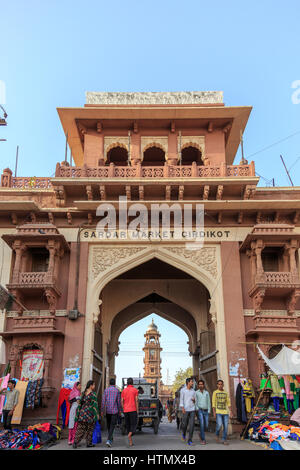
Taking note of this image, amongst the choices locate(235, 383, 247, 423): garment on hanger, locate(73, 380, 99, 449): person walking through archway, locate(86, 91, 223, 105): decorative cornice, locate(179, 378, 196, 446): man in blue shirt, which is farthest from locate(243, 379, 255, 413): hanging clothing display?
locate(86, 91, 223, 105): decorative cornice

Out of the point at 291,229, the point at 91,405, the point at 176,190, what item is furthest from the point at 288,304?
the point at 91,405

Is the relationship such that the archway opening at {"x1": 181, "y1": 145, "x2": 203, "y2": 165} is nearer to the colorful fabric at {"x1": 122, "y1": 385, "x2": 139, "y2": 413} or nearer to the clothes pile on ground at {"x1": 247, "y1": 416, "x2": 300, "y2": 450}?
the clothes pile on ground at {"x1": 247, "y1": 416, "x2": 300, "y2": 450}

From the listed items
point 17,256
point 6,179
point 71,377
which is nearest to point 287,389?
point 71,377

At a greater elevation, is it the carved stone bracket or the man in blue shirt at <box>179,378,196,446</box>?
the carved stone bracket

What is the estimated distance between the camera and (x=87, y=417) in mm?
7863

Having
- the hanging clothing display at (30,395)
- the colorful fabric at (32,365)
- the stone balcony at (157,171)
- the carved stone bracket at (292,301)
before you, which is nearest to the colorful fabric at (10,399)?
the hanging clothing display at (30,395)

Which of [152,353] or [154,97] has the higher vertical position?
[154,97]

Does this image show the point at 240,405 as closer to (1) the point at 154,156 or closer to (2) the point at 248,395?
(2) the point at 248,395

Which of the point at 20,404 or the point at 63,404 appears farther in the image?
the point at 63,404

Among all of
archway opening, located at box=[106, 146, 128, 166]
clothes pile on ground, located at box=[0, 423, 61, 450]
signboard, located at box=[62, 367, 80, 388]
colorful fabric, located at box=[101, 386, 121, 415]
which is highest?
archway opening, located at box=[106, 146, 128, 166]

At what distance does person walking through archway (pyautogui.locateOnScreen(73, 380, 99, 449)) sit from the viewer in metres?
7.88

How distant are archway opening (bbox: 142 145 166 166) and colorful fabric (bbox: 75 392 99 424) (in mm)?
9493

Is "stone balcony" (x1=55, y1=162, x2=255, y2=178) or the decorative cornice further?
the decorative cornice

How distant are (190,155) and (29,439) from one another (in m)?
10.9
